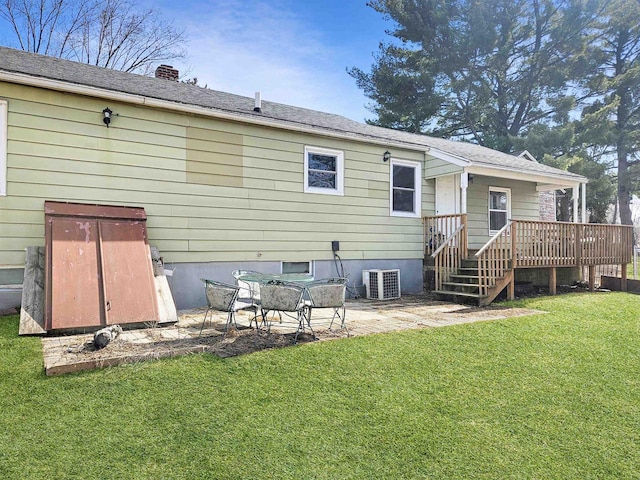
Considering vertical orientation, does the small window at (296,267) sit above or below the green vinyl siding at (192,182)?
below

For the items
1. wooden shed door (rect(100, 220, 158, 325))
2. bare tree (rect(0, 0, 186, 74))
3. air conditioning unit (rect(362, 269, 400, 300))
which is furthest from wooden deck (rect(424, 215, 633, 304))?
bare tree (rect(0, 0, 186, 74))

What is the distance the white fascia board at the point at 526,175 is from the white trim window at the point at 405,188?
1264 mm

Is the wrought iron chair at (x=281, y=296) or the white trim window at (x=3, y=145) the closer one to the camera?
the wrought iron chair at (x=281, y=296)

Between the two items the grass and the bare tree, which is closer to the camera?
the grass

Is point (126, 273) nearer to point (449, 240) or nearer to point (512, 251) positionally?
point (449, 240)

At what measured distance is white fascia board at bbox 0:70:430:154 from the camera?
6.04 meters

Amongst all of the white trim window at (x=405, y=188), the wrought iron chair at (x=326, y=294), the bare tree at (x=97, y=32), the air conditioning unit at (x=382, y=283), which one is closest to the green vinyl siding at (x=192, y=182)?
the white trim window at (x=405, y=188)

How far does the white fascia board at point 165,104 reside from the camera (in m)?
6.04

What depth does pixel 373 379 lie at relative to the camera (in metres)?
3.89

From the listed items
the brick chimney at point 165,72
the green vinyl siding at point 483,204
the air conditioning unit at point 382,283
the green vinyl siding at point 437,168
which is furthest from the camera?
the green vinyl siding at point 483,204

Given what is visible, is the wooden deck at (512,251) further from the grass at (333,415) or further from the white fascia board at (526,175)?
the grass at (333,415)

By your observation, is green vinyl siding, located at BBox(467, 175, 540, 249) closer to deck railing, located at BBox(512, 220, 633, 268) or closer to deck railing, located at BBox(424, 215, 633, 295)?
deck railing, located at BBox(512, 220, 633, 268)

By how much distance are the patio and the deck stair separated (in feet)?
1.63

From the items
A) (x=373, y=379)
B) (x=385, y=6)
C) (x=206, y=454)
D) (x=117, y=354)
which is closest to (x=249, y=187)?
(x=117, y=354)
